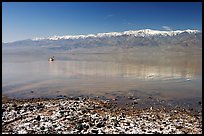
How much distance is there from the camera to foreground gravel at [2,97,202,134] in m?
9.27

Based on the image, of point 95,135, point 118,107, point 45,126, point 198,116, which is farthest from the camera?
point 118,107

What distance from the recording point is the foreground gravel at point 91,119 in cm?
927

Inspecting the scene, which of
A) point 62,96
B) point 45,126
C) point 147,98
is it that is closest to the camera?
point 45,126

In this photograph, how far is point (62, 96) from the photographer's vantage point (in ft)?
51.5

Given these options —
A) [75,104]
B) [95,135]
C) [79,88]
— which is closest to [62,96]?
[79,88]

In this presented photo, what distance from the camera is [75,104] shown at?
12.4 meters

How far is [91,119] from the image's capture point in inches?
403

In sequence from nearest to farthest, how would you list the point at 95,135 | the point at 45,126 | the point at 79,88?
the point at 95,135
the point at 45,126
the point at 79,88

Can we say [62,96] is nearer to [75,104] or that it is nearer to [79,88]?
[79,88]

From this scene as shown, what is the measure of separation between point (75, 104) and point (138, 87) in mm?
6513

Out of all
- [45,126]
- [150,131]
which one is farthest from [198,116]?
[45,126]

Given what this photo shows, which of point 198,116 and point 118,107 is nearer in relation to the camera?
point 198,116

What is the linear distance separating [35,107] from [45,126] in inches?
98.6

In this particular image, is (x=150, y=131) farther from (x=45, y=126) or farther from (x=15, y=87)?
(x=15, y=87)
